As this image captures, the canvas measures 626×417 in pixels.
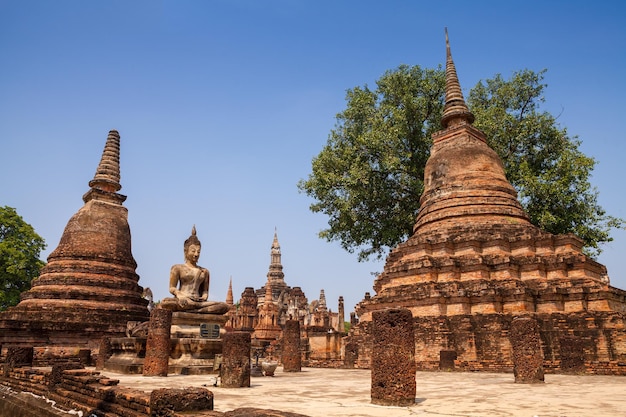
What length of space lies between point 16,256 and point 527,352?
2970 centimetres

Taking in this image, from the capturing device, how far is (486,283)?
15.1m

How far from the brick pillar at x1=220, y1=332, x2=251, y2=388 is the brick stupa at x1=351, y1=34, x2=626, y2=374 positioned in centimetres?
647

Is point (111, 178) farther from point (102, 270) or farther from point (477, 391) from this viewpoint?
point (477, 391)

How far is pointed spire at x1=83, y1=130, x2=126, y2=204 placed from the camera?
21736 mm

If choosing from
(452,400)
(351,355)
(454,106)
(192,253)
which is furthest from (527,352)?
(454,106)

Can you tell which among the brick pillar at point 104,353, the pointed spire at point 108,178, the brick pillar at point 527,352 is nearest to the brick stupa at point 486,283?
the brick pillar at point 527,352

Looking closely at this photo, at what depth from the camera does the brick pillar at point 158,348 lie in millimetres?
10406

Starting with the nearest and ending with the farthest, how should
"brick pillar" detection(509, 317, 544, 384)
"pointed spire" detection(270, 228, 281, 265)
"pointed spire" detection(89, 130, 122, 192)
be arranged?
"brick pillar" detection(509, 317, 544, 384)
"pointed spire" detection(89, 130, 122, 192)
"pointed spire" detection(270, 228, 281, 265)

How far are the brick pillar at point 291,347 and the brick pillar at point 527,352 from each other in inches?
237

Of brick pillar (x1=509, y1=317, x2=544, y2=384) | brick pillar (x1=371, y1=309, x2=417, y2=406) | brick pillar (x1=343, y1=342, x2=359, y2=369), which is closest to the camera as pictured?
brick pillar (x1=371, y1=309, x2=417, y2=406)

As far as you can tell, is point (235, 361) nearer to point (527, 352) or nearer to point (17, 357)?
point (17, 357)

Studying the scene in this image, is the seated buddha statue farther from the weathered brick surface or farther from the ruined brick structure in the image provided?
the ruined brick structure

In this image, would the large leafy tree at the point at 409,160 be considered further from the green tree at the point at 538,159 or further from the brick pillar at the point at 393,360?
the brick pillar at the point at 393,360

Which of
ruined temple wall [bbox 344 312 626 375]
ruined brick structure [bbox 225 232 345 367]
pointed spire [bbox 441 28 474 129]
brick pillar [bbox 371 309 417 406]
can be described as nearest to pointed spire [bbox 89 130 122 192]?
ruined brick structure [bbox 225 232 345 367]
